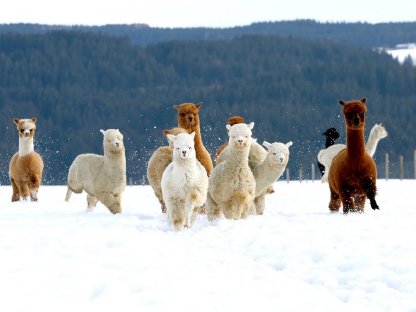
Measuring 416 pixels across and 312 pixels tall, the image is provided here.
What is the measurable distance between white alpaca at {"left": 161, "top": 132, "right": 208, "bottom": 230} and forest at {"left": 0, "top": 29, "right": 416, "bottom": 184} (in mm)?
57348

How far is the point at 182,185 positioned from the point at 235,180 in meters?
0.89

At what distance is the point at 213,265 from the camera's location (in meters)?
7.83

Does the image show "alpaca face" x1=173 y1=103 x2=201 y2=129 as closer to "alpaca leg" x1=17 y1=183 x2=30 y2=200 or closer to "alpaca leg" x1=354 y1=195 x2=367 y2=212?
"alpaca leg" x1=354 y1=195 x2=367 y2=212

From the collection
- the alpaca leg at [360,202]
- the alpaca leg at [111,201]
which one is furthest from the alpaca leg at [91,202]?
the alpaca leg at [360,202]

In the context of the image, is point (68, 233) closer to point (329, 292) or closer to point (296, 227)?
point (296, 227)

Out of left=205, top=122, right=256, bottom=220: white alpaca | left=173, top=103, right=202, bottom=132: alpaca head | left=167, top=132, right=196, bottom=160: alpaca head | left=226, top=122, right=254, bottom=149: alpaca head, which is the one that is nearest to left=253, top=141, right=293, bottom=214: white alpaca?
left=205, top=122, right=256, bottom=220: white alpaca

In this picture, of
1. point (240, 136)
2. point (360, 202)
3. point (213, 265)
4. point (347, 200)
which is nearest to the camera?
point (213, 265)

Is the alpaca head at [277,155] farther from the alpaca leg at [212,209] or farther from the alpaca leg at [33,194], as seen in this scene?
the alpaca leg at [33,194]

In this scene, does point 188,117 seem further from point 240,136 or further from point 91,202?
point 240,136

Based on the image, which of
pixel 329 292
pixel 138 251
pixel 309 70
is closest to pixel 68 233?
pixel 138 251

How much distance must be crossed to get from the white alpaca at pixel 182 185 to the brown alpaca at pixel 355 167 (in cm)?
211

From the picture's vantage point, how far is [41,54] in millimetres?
174750

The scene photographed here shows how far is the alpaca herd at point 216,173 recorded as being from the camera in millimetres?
10203

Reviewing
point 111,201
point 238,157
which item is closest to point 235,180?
point 238,157
